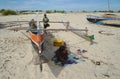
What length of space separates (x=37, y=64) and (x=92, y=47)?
14.2 feet

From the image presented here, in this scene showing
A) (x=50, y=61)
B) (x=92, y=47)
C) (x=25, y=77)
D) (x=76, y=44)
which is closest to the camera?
(x=25, y=77)

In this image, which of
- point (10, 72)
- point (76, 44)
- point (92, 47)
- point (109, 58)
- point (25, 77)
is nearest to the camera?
point (25, 77)

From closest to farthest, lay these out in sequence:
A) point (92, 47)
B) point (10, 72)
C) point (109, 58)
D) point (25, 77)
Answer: point (25, 77) → point (10, 72) → point (109, 58) → point (92, 47)

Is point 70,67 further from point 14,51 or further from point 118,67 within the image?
point 14,51

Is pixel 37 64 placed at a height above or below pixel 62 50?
below

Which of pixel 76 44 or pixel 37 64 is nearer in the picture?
pixel 37 64

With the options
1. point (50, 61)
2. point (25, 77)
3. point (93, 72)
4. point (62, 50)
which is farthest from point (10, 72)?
point (93, 72)

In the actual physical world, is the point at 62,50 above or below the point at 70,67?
above

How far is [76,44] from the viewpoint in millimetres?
10789

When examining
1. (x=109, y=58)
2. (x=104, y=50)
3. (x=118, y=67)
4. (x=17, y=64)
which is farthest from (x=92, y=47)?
(x=17, y=64)

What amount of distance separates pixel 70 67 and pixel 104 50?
341cm

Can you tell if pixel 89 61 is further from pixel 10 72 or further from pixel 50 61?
pixel 10 72

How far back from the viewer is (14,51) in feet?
30.0

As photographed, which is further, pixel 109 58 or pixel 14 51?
pixel 14 51
